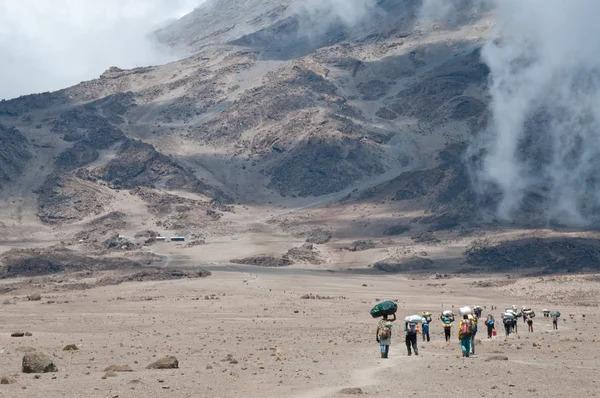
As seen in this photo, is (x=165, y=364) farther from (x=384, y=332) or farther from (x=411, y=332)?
(x=411, y=332)

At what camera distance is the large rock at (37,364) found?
92.6 ft

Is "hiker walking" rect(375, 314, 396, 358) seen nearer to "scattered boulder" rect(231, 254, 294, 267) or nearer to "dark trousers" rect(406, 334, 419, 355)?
"dark trousers" rect(406, 334, 419, 355)

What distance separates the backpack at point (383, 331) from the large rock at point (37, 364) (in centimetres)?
1133

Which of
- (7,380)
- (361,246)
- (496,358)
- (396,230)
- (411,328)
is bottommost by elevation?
(7,380)

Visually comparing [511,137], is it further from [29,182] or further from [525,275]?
[29,182]

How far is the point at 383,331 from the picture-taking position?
3225cm

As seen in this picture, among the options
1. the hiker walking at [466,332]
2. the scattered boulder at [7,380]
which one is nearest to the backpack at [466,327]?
the hiker walking at [466,332]

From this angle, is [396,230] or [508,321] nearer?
[508,321]

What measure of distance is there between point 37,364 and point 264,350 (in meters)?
12.0

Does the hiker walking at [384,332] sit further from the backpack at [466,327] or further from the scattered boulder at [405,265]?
the scattered boulder at [405,265]

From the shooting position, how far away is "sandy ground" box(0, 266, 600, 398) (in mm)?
24688

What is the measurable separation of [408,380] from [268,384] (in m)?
4.11

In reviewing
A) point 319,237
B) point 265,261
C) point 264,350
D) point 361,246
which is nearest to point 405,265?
point 361,246

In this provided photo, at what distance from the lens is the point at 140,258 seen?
449ft
